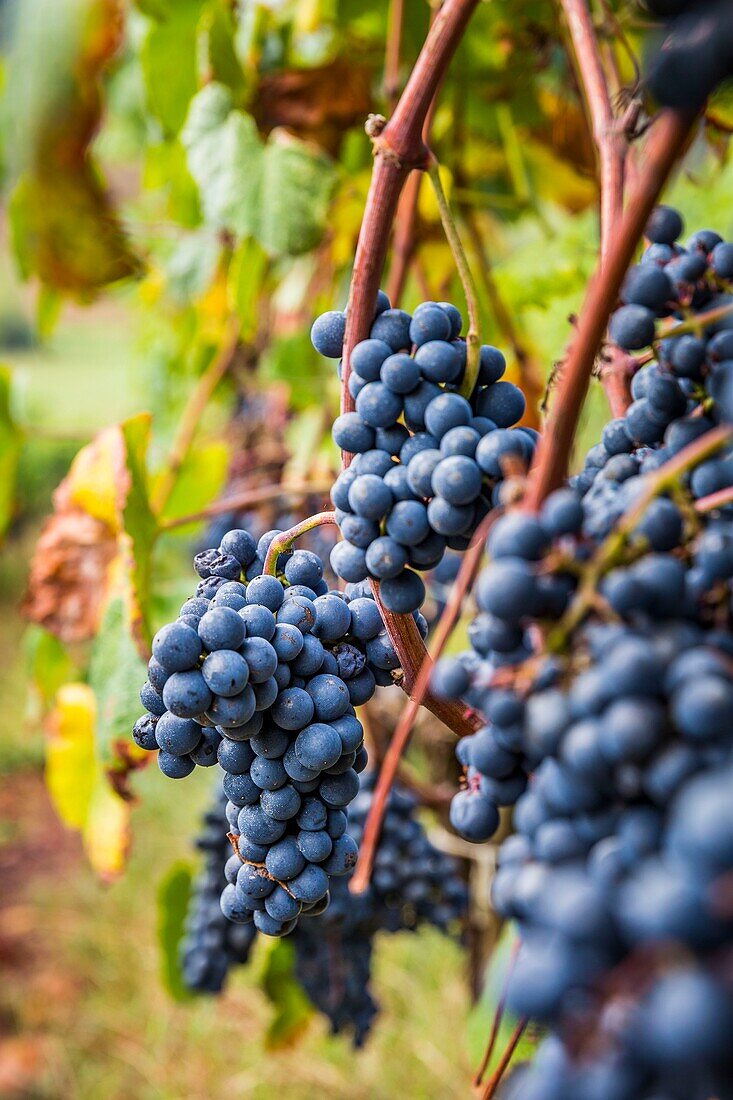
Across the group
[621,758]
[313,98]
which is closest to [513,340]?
[313,98]

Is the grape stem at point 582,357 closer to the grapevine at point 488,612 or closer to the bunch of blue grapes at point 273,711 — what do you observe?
the grapevine at point 488,612

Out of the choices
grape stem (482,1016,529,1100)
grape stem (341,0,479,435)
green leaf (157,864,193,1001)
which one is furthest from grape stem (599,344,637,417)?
green leaf (157,864,193,1001)

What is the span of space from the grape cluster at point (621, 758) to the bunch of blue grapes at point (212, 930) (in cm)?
70

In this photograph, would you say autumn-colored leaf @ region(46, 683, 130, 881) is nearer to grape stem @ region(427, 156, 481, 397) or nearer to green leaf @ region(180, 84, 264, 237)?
green leaf @ region(180, 84, 264, 237)

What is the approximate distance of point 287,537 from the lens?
447 millimetres

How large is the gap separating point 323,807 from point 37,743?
367 centimetres

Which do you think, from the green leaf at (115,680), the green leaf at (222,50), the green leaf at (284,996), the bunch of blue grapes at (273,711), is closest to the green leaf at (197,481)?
the green leaf at (115,680)

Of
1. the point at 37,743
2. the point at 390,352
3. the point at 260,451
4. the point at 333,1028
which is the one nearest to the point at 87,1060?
the point at 333,1028

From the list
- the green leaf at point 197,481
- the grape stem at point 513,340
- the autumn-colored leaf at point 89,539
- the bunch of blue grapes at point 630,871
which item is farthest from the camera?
the green leaf at point 197,481

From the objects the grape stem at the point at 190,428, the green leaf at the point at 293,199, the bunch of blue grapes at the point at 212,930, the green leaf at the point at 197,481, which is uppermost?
the green leaf at the point at 293,199

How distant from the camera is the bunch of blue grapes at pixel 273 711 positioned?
0.39m

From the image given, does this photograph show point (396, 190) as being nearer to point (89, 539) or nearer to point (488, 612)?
point (488, 612)

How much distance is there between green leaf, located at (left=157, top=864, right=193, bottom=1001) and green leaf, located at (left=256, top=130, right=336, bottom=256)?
2.64 ft

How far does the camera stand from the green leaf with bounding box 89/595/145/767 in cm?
84
